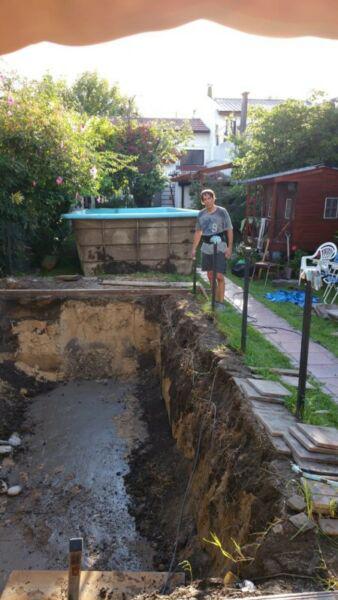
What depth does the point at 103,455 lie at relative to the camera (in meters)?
Answer: 5.79

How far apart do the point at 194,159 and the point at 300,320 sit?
2510 cm

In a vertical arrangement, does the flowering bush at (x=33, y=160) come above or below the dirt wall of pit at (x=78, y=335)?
above

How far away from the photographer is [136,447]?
591 cm

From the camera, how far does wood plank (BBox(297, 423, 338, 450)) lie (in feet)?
10.1

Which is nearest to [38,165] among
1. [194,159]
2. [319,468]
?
[319,468]

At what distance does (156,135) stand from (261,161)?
5170mm

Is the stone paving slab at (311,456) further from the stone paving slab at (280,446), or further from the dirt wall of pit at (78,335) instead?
the dirt wall of pit at (78,335)

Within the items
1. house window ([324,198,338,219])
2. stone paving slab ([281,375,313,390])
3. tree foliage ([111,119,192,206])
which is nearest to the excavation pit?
stone paving slab ([281,375,313,390])

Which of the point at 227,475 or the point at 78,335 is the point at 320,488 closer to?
the point at 227,475

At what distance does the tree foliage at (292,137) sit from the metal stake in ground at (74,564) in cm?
1257

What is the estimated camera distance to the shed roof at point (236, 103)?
29.6m

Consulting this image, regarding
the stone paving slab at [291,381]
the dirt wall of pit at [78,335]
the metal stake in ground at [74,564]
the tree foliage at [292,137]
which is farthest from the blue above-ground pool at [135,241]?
the metal stake in ground at [74,564]

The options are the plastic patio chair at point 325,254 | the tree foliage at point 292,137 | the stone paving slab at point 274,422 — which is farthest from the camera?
the tree foliage at point 292,137

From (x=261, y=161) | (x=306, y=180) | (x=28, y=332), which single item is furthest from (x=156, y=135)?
(x=28, y=332)
